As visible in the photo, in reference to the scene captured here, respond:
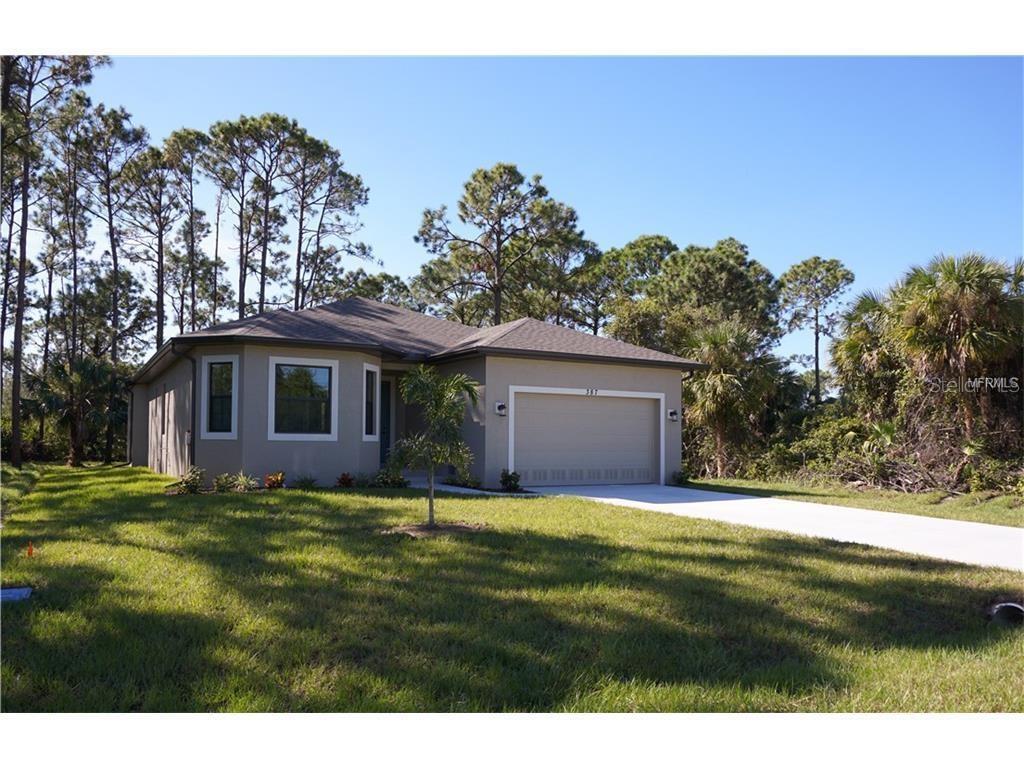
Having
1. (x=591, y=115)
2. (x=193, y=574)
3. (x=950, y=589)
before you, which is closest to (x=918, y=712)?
(x=950, y=589)

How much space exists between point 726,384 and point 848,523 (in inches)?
323

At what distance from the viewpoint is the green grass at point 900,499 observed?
10539mm

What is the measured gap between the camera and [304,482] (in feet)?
40.6

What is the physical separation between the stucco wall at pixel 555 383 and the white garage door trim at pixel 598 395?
75 millimetres

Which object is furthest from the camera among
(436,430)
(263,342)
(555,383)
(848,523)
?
(555,383)

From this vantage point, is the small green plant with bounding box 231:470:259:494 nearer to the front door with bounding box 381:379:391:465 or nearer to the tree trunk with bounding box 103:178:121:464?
the front door with bounding box 381:379:391:465

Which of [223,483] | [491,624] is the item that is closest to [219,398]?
[223,483]

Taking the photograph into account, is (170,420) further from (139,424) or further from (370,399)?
(139,424)

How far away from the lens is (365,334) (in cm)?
1450

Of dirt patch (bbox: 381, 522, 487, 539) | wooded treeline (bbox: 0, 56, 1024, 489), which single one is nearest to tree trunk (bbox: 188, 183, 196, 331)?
wooded treeline (bbox: 0, 56, 1024, 489)

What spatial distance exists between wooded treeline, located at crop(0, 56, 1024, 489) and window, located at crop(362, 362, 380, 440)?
7201 millimetres

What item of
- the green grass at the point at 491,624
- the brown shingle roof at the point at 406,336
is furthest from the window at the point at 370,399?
the green grass at the point at 491,624

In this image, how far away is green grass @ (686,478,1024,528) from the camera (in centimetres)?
1054

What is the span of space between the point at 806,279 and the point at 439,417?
30250 millimetres
